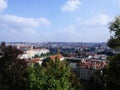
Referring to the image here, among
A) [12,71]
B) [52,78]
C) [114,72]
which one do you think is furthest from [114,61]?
[12,71]

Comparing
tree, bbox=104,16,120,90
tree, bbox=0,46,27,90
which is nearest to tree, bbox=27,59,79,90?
tree, bbox=104,16,120,90

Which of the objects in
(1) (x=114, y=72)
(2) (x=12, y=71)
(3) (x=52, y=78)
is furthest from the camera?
(2) (x=12, y=71)

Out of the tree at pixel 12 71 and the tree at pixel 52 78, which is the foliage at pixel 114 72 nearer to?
the tree at pixel 52 78

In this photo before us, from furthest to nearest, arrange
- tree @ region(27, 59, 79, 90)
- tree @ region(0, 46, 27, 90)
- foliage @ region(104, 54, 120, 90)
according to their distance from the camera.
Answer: tree @ region(0, 46, 27, 90) → tree @ region(27, 59, 79, 90) → foliage @ region(104, 54, 120, 90)

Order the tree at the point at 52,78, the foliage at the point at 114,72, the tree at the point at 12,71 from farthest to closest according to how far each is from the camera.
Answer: the tree at the point at 12,71
the tree at the point at 52,78
the foliage at the point at 114,72

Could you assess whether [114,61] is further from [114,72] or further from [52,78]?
[52,78]

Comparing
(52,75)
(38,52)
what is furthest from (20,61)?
(38,52)

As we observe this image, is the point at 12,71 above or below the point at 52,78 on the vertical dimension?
below

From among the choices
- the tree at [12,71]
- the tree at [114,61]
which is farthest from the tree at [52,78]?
the tree at [12,71]

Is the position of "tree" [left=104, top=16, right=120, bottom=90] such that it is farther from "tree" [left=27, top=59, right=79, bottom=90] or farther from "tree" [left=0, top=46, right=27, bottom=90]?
"tree" [left=0, top=46, right=27, bottom=90]
